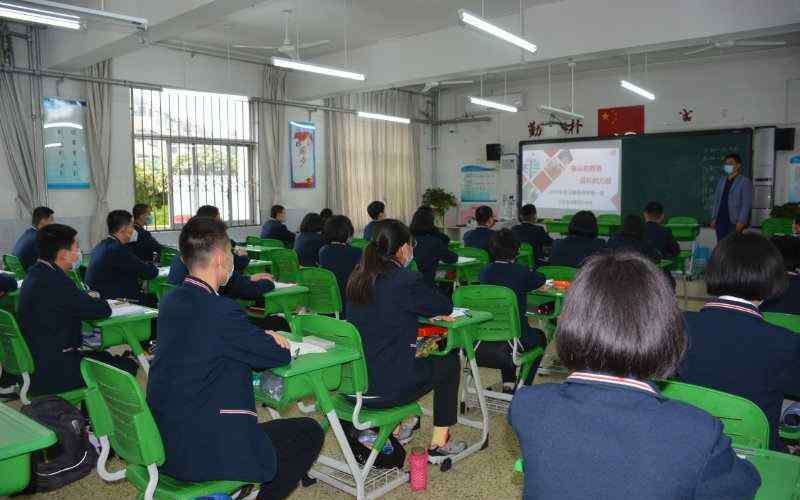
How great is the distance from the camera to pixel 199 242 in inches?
83.0

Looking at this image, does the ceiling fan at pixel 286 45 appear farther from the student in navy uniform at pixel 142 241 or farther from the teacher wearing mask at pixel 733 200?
the teacher wearing mask at pixel 733 200

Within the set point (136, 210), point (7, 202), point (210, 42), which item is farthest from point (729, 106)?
point (7, 202)

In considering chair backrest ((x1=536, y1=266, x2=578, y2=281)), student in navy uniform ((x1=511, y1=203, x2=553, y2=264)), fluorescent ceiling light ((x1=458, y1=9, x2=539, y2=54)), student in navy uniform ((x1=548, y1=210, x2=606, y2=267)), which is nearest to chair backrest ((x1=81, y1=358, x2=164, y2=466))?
chair backrest ((x1=536, y1=266, x2=578, y2=281))

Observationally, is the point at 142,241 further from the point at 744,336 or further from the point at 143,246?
the point at 744,336

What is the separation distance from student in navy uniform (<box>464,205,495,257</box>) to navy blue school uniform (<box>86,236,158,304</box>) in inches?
128

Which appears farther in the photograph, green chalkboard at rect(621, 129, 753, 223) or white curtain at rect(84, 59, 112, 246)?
green chalkboard at rect(621, 129, 753, 223)

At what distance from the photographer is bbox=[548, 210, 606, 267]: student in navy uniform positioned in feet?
17.2

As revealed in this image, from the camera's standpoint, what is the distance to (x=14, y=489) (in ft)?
5.37

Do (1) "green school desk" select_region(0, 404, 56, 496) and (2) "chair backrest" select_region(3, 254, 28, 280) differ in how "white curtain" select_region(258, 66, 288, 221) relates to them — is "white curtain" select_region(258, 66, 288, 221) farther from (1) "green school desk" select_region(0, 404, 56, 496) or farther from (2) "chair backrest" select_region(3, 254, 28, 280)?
(1) "green school desk" select_region(0, 404, 56, 496)

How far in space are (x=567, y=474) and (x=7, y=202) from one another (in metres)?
7.89

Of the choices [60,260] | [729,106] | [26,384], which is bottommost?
[26,384]

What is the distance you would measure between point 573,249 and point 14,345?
4.09m

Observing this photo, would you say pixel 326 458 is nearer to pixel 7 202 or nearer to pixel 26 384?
pixel 26 384

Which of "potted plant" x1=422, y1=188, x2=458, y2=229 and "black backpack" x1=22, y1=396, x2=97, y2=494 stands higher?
"potted plant" x1=422, y1=188, x2=458, y2=229
